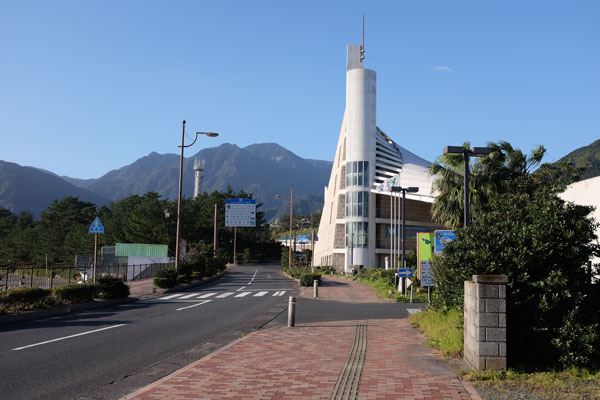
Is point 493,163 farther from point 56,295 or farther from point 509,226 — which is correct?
point 56,295

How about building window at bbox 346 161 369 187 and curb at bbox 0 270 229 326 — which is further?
building window at bbox 346 161 369 187

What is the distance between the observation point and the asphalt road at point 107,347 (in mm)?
7426

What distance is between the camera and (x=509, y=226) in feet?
30.0

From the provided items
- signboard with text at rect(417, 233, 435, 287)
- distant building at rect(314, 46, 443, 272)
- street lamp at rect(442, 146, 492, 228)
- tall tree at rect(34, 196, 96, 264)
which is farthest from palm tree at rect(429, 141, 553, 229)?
tall tree at rect(34, 196, 96, 264)

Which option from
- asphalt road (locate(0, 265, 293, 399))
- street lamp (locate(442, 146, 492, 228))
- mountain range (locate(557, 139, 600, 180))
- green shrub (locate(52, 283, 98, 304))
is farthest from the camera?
mountain range (locate(557, 139, 600, 180))

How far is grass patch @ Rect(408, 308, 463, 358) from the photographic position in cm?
964

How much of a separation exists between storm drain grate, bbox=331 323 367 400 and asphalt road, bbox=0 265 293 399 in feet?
9.61

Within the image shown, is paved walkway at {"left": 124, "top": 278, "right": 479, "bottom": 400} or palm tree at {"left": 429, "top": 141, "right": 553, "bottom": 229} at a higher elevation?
palm tree at {"left": 429, "top": 141, "right": 553, "bottom": 229}

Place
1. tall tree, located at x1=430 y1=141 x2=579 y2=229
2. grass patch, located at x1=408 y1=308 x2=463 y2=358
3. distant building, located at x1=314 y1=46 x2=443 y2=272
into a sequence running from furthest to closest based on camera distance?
distant building, located at x1=314 y1=46 x2=443 y2=272 → tall tree, located at x1=430 y1=141 x2=579 y2=229 → grass patch, located at x1=408 y1=308 x2=463 y2=358

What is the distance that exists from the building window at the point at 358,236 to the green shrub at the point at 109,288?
4760 cm

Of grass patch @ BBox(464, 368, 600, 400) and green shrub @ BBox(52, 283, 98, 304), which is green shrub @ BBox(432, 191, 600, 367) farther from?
green shrub @ BBox(52, 283, 98, 304)

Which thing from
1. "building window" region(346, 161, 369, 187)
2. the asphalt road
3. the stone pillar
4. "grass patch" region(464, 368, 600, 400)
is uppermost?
"building window" region(346, 161, 369, 187)

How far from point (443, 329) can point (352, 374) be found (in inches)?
158

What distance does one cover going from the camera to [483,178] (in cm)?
2797
